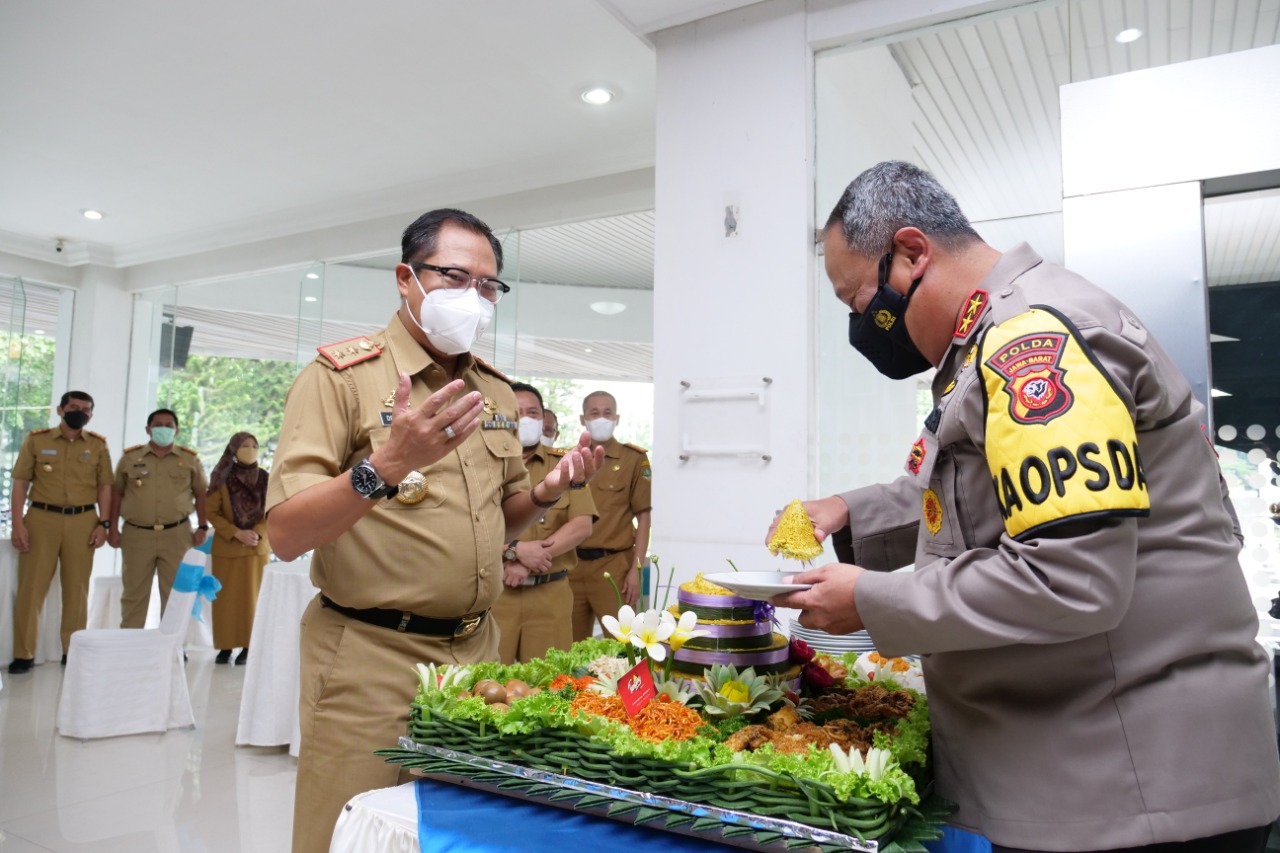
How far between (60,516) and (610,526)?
14.0 feet

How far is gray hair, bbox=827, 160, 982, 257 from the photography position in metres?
1.21

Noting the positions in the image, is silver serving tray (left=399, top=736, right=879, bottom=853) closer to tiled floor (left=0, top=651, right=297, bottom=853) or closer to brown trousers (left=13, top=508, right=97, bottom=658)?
tiled floor (left=0, top=651, right=297, bottom=853)

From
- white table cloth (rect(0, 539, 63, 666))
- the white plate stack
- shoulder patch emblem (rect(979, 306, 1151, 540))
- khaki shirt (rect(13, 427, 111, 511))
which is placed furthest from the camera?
khaki shirt (rect(13, 427, 111, 511))

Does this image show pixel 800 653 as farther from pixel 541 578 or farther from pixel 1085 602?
pixel 541 578

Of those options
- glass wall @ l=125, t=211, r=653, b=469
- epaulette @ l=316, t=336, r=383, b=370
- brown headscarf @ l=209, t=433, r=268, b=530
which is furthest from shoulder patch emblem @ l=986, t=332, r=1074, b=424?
brown headscarf @ l=209, t=433, r=268, b=530

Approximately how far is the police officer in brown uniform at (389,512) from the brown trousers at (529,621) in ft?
6.38

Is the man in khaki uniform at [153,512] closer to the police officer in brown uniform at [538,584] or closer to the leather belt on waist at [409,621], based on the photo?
the police officer in brown uniform at [538,584]

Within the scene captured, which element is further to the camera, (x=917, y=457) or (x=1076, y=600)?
(x=917, y=457)

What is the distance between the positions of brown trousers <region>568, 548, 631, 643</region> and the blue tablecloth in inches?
140

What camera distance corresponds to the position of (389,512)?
1625mm

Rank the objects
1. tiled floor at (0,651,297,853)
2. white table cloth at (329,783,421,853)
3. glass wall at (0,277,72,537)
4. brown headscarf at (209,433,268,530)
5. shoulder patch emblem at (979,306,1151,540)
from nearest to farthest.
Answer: shoulder patch emblem at (979,306,1151,540) → white table cloth at (329,783,421,853) → tiled floor at (0,651,297,853) → brown headscarf at (209,433,268,530) → glass wall at (0,277,72,537)

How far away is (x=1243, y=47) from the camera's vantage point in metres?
2.89

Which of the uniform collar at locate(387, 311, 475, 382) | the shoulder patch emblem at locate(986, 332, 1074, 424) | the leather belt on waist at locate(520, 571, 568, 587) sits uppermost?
the uniform collar at locate(387, 311, 475, 382)

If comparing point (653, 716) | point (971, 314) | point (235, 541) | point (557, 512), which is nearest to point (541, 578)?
point (557, 512)
